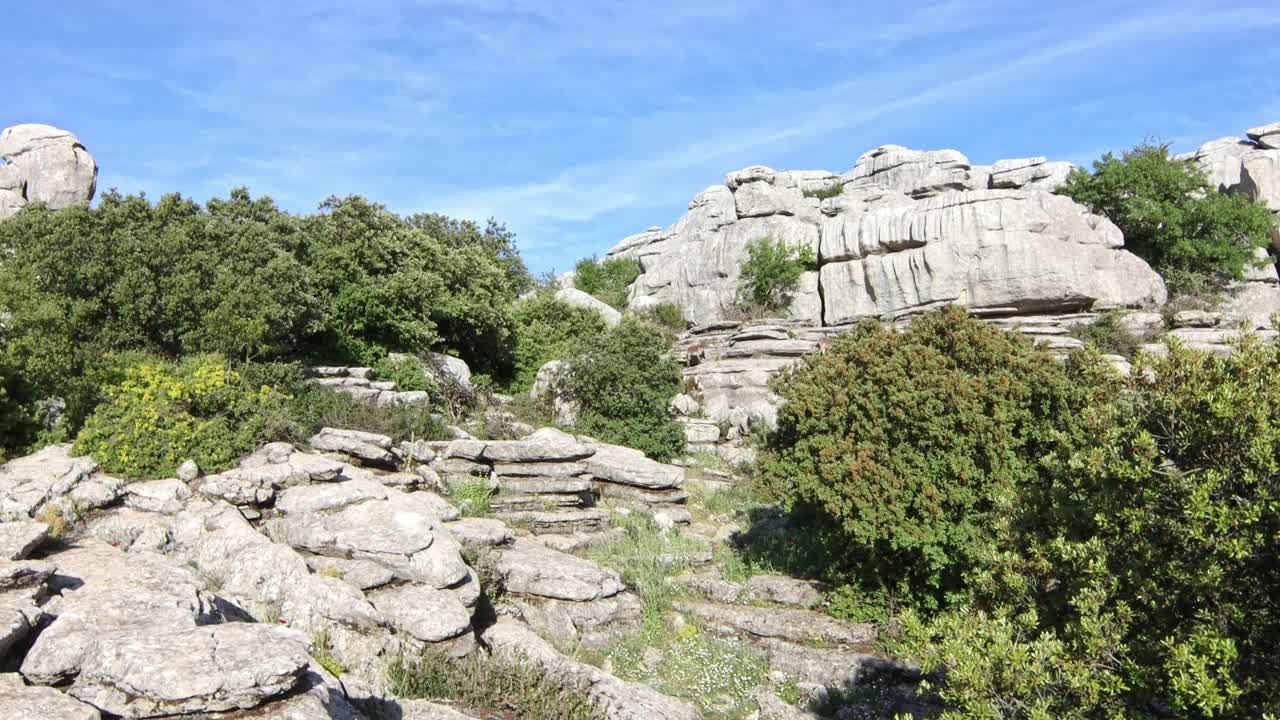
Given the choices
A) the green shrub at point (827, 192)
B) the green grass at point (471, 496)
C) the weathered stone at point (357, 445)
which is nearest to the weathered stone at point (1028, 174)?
the green shrub at point (827, 192)

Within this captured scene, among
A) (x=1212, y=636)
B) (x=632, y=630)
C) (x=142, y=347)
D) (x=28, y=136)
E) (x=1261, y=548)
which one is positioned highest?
(x=28, y=136)

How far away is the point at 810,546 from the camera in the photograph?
13.7 m

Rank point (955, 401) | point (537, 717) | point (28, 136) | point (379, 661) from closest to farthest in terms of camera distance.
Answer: point (537, 717) → point (379, 661) → point (955, 401) → point (28, 136)

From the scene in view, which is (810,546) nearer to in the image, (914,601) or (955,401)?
(914,601)

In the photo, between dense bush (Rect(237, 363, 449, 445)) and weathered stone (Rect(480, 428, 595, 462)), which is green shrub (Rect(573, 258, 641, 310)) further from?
weathered stone (Rect(480, 428, 595, 462))

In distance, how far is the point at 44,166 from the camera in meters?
35.7

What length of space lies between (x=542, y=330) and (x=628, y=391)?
27.6 ft

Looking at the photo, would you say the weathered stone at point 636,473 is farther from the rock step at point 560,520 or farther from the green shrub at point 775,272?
the green shrub at point 775,272

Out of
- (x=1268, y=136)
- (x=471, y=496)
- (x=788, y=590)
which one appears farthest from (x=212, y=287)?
Answer: (x=1268, y=136)

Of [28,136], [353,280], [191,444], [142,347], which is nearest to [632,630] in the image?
[191,444]

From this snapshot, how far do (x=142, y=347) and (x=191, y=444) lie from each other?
4.15 m

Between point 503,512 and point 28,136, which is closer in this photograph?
point 503,512

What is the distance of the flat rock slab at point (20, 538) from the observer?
8052 mm

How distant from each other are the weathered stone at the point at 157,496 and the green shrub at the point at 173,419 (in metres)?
0.93
